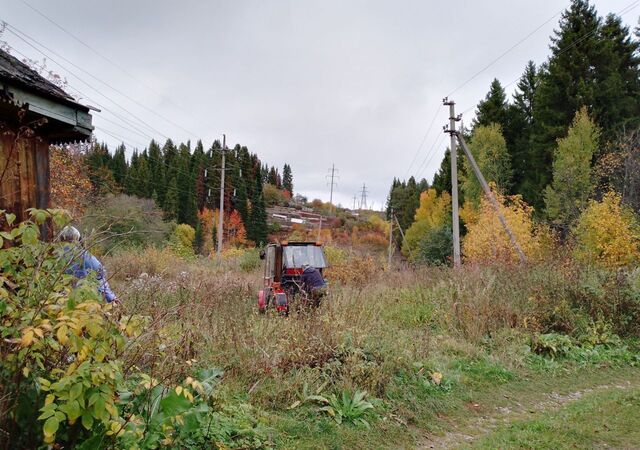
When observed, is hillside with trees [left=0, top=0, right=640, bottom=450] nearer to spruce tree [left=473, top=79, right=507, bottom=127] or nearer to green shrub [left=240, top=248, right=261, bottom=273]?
green shrub [left=240, top=248, right=261, bottom=273]

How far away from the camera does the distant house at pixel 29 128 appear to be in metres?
3.72

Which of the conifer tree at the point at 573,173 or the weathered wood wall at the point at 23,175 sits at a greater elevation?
the conifer tree at the point at 573,173

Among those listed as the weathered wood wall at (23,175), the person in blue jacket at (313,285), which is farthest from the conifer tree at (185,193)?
the weathered wood wall at (23,175)

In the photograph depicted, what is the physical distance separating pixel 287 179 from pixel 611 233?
110m

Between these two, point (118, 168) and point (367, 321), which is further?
point (118, 168)

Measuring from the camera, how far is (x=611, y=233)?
1608 centimetres

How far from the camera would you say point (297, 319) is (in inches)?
230

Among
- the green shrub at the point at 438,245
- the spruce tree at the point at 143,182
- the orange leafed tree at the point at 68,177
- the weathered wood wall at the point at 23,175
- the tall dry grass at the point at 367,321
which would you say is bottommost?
the green shrub at the point at 438,245

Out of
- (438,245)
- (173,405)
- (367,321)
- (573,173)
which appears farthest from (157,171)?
(173,405)

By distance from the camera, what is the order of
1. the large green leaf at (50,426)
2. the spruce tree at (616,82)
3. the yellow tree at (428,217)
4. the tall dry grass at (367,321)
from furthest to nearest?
1. the yellow tree at (428,217)
2. the spruce tree at (616,82)
3. the tall dry grass at (367,321)
4. the large green leaf at (50,426)

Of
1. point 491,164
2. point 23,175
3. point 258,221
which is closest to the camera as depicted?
point 23,175

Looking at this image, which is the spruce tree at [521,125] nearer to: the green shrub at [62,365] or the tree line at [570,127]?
the tree line at [570,127]

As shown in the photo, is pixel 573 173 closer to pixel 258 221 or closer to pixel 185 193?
pixel 258 221

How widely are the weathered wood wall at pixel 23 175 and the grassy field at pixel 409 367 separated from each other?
148 cm
